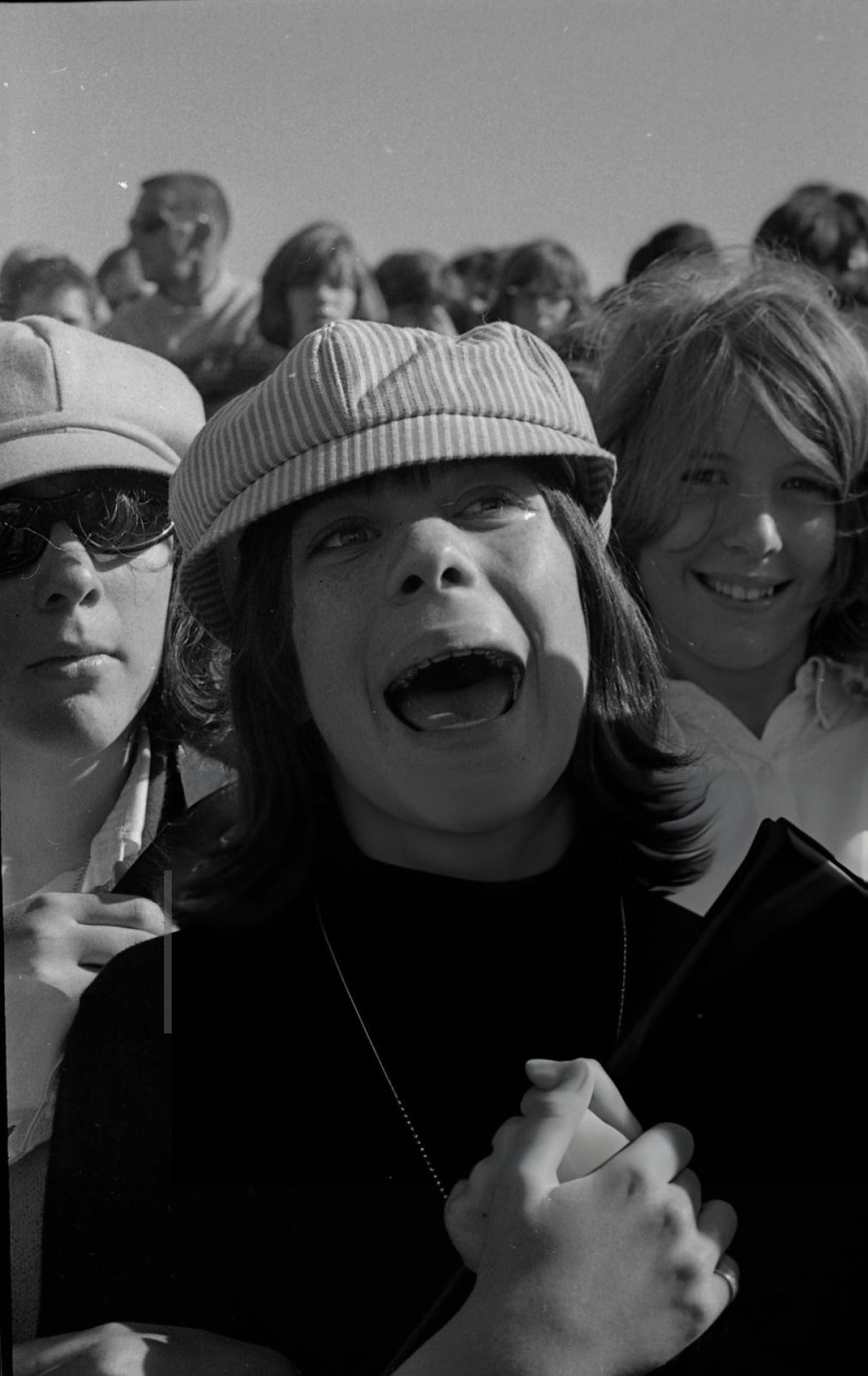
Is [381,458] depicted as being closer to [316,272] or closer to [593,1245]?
[316,272]

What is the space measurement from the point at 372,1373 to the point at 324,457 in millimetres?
1062

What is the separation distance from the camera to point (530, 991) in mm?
1856

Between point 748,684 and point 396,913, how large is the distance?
20.9 inches

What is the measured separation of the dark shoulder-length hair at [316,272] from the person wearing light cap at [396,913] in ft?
0.38

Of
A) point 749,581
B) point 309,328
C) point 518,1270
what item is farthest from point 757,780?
point 309,328

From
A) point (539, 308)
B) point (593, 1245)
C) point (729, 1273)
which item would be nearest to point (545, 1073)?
point (593, 1245)

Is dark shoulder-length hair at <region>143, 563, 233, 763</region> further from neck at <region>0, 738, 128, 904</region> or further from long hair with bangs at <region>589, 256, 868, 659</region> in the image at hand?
long hair with bangs at <region>589, 256, 868, 659</region>

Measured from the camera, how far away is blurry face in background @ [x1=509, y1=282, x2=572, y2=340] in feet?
6.34

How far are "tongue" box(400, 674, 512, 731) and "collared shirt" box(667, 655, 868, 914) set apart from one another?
255 millimetres

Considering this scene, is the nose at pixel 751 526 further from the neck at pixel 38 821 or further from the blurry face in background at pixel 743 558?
the neck at pixel 38 821

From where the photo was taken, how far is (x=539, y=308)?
1945 millimetres

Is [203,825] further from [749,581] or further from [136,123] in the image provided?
[136,123]

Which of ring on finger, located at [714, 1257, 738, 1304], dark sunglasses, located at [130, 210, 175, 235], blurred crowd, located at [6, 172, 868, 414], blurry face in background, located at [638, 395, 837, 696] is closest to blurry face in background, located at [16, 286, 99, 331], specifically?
blurred crowd, located at [6, 172, 868, 414]

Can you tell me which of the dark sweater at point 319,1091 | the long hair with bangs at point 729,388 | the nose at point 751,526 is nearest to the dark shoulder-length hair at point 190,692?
the dark sweater at point 319,1091
